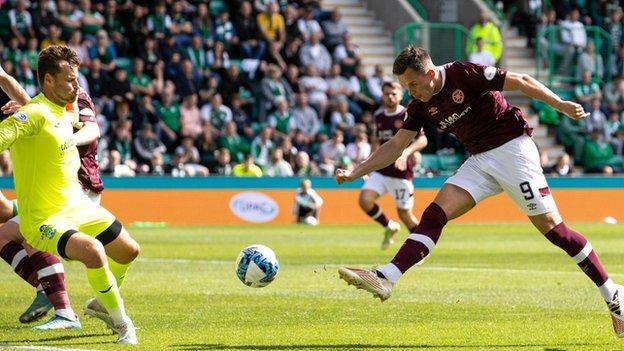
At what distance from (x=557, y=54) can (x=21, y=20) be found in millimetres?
14820

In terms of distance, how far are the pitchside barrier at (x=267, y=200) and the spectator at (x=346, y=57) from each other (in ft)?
Answer: 18.0

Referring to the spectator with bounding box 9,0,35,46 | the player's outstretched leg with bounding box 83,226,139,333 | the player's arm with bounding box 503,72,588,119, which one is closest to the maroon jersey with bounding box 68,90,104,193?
the player's outstretched leg with bounding box 83,226,139,333

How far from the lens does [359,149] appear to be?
1199 inches

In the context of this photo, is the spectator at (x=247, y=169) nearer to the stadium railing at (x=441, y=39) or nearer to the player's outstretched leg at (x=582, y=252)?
the stadium railing at (x=441, y=39)

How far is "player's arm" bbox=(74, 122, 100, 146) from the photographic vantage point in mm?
10107

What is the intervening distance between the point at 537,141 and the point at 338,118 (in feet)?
21.1

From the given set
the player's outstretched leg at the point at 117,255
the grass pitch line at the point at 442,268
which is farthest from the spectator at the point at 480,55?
the player's outstretched leg at the point at 117,255

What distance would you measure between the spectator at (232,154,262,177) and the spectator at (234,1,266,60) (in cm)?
391

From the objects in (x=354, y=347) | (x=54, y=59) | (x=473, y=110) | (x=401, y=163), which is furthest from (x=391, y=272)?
(x=401, y=163)

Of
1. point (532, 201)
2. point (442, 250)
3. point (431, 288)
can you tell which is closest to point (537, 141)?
point (442, 250)

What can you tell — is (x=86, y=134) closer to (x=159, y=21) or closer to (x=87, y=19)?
(x=87, y=19)

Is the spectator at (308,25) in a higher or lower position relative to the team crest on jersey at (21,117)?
lower

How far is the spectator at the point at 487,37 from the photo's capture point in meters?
35.6

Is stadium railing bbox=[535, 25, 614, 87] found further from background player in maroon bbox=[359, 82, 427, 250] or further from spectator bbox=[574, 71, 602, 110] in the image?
background player in maroon bbox=[359, 82, 427, 250]
